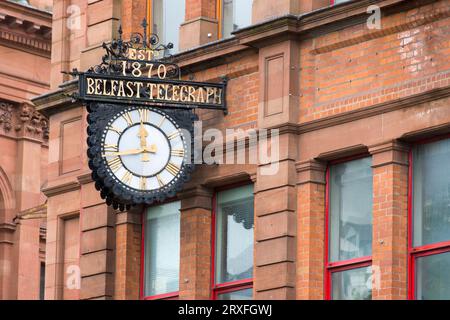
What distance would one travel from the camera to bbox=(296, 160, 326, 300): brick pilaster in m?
34.3

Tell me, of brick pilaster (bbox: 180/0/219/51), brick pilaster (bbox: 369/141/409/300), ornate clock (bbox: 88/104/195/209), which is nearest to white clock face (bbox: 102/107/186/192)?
ornate clock (bbox: 88/104/195/209)

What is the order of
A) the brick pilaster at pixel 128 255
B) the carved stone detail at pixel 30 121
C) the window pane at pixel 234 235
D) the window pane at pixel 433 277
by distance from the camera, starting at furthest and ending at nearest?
the carved stone detail at pixel 30 121 → the brick pilaster at pixel 128 255 → the window pane at pixel 234 235 → the window pane at pixel 433 277

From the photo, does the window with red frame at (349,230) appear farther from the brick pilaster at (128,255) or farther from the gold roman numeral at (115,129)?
the brick pilaster at (128,255)

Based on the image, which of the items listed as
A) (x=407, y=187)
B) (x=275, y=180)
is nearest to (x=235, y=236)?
(x=275, y=180)

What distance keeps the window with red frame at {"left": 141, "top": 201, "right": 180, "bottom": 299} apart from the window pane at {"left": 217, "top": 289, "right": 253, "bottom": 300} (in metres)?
1.24

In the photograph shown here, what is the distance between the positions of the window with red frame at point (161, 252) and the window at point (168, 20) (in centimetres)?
290

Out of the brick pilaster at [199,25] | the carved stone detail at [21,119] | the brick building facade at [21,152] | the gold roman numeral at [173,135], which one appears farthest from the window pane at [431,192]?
the carved stone detail at [21,119]

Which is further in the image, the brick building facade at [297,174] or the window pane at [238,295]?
the window pane at [238,295]

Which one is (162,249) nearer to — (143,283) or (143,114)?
(143,283)

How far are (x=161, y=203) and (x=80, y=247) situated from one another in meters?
2.08

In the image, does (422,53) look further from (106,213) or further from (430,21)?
(106,213)

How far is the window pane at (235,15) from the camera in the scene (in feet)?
122

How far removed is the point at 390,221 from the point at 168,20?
7593 millimetres

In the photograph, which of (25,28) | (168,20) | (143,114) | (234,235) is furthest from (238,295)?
(25,28)
